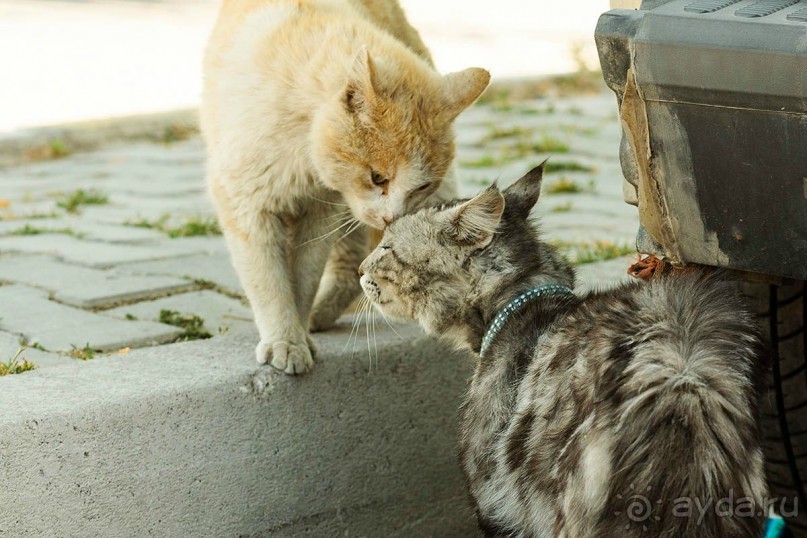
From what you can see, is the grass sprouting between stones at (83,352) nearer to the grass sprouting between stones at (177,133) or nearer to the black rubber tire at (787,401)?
the black rubber tire at (787,401)

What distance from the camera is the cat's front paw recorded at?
3068 mm

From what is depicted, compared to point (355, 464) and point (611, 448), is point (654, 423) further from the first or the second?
point (355, 464)

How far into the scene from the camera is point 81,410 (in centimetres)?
267

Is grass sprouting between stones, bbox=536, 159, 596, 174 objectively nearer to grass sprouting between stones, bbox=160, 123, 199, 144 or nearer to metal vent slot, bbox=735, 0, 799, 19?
grass sprouting between stones, bbox=160, 123, 199, 144

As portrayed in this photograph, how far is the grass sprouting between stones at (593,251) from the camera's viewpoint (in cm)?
420

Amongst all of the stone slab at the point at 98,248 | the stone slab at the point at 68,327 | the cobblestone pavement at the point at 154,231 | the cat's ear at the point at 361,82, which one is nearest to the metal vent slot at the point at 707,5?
the cobblestone pavement at the point at 154,231

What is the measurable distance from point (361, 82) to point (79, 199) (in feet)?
9.33

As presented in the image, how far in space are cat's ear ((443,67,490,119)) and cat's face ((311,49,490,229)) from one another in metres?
0.09

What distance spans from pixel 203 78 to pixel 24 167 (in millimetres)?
3507

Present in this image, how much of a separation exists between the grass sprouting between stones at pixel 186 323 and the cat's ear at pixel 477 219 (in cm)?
112

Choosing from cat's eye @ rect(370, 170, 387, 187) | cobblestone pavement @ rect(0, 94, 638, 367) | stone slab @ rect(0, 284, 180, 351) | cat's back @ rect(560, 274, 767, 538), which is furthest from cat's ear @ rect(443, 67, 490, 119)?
cat's back @ rect(560, 274, 767, 538)

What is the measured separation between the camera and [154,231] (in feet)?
16.4

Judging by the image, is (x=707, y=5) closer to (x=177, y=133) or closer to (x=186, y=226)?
(x=186, y=226)

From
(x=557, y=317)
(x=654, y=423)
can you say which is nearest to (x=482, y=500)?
(x=557, y=317)
